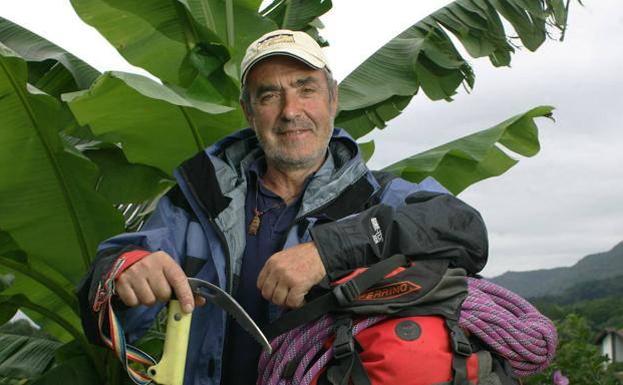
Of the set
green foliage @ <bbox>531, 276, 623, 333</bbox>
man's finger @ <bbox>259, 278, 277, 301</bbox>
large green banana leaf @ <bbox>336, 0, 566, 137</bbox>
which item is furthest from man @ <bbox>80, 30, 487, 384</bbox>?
large green banana leaf @ <bbox>336, 0, 566, 137</bbox>

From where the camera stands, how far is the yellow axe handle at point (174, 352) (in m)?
1.52

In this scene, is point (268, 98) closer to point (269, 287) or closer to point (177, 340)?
point (269, 287)

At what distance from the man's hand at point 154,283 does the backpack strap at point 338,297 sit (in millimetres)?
216

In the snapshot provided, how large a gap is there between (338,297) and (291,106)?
2.27ft

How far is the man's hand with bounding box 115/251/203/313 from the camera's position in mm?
1541

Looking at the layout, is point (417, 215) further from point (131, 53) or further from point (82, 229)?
point (131, 53)

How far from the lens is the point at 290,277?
1.57m

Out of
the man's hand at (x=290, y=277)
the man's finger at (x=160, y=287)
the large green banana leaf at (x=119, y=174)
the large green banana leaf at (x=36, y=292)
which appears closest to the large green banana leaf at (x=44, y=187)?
the large green banana leaf at (x=36, y=292)

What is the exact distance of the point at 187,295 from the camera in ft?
5.04

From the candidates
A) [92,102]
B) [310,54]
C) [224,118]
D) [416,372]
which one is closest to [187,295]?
[416,372]

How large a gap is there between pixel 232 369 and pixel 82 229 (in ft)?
5.77

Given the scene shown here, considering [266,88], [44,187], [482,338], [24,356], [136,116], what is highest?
[266,88]

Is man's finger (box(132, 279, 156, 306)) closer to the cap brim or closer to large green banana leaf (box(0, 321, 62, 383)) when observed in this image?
the cap brim

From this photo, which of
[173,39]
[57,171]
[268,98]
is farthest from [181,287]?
[173,39]
